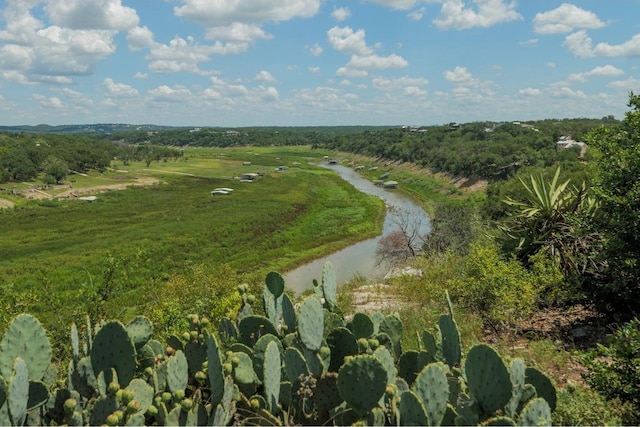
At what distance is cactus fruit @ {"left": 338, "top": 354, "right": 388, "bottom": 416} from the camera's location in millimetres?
3070

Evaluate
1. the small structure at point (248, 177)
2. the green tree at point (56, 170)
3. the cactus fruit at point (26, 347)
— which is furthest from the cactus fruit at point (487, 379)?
the green tree at point (56, 170)

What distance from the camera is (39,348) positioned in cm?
353

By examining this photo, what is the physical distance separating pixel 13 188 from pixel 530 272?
6747 cm

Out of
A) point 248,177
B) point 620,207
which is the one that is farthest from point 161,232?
point 248,177

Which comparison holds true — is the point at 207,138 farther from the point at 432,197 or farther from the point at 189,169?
the point at 432,197

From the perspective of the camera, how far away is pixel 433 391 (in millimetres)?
3123

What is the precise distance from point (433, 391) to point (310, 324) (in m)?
1.23

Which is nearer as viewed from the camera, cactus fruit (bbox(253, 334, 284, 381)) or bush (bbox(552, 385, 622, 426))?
cactus fruit (bbox(253, 334, 284, 381))

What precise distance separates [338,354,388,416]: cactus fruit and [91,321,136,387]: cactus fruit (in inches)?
65.9

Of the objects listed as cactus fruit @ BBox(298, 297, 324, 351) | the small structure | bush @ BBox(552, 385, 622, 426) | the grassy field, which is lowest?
the grassy field

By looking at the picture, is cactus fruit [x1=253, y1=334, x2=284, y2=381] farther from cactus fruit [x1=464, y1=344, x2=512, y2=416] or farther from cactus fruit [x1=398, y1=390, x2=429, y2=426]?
cactus fruit [x1=464, y1=344, x2=512, y2=416]

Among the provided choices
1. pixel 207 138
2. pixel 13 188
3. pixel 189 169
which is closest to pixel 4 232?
pixel 13 188

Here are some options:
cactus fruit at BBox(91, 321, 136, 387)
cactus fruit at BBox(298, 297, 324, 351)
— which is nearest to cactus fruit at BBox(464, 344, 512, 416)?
cactus fruit at BBox(298, 297, 324, 351)

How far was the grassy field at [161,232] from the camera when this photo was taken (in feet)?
81.9
